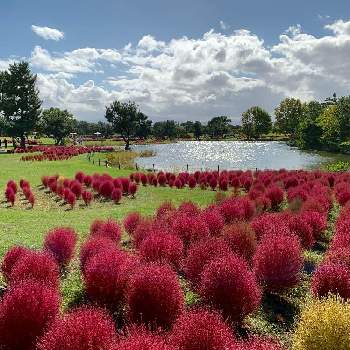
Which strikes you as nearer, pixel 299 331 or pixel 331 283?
pixel 299 331

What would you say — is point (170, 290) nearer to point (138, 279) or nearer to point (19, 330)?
point (138, 279)

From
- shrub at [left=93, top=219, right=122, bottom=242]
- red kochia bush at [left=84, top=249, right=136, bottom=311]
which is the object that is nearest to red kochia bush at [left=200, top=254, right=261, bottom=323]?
red kochia bush at [left=84, top=249, right=136, bottom=311]

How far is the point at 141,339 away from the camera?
5492mm

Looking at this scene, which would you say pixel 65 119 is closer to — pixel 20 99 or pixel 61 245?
pixel 20 99

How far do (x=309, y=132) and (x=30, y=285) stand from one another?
102820 mm

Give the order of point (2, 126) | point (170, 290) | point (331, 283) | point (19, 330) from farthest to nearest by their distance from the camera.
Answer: point (2, 126) → point (331, 283) → point (170, 290) → point (19, 330)

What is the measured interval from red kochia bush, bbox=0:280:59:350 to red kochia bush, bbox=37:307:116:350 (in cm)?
96

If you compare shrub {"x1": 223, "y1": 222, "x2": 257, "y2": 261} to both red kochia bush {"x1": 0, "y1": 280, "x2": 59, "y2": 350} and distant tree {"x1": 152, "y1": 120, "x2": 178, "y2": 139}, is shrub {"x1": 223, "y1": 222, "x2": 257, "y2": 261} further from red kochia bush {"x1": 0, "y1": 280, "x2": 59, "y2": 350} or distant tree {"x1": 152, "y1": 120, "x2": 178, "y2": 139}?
distant tree {"x1": 152, "y1": 120, "x2": 178, "y2": 139}

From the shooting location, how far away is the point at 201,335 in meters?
6.21

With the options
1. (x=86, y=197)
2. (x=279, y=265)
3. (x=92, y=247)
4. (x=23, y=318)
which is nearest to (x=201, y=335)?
(x=23, y=318)

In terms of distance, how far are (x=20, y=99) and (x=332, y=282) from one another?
8296 cm

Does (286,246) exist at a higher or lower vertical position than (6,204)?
higher

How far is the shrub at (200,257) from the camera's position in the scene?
33.4 ft

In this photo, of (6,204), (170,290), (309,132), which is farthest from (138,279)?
(309,132)
